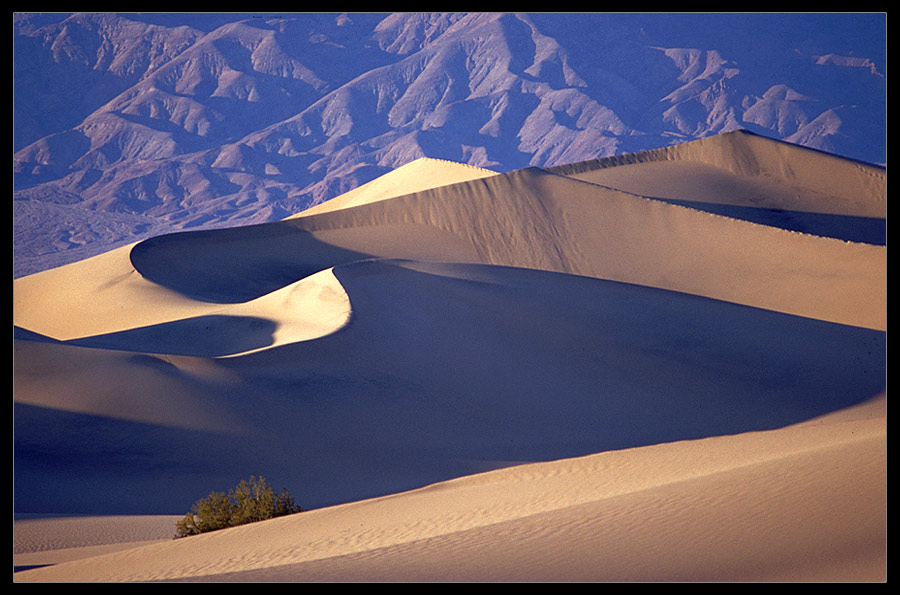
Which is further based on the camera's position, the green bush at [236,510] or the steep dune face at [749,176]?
the steep dune face at [749,176]

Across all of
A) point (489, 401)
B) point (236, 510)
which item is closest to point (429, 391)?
point (489, 401)

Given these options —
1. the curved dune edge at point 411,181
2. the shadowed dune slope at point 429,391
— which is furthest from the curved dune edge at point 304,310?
the curved dune edge at point 411,181

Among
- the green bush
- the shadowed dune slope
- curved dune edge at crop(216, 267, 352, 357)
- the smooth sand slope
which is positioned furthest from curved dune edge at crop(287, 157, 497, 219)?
the green bush

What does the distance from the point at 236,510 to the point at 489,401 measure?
581 cm

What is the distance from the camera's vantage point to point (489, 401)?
1600cm

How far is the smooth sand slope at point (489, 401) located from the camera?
8359mm

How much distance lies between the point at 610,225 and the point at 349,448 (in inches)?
748

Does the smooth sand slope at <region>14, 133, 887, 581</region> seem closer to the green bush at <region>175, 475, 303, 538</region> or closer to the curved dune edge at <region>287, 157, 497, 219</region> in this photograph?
the green bush at <region>175, 475, 303, 538</region>

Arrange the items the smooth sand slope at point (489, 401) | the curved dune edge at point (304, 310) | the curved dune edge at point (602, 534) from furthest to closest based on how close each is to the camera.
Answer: the curved dune edge at point (304, 310), the smooth sand slope at point (489, 401), the curved dune edge at point (602, 534)

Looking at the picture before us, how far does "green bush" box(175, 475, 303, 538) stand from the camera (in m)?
11.0

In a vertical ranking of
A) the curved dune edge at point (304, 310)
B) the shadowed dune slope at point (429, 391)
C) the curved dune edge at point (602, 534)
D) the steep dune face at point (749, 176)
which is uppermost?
the steep dune face at point (749, 176)

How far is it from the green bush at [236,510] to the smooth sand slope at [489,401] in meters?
0.87

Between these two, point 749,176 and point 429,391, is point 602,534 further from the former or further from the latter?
point 749,176

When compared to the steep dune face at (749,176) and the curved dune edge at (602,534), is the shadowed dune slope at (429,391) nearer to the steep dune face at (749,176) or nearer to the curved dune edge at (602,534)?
the curved dune edge at (602,534)
